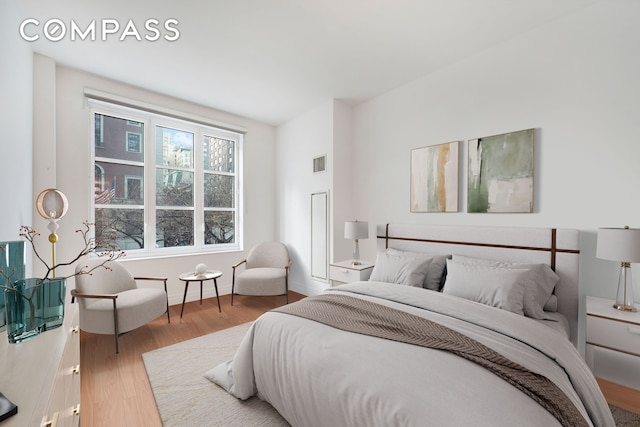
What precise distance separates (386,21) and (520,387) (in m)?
2.67

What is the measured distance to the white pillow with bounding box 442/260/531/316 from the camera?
2002mm

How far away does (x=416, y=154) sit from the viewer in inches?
131

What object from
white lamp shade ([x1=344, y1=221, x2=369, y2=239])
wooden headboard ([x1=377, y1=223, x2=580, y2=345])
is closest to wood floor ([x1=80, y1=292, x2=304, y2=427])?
white lamp shade ([x1=344, y1=221, x2=369, y2=239])

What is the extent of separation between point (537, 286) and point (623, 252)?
1.78 feet

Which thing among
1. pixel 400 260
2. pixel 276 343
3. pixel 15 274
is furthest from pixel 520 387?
pixel 15 274

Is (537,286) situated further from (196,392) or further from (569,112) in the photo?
(196,392)

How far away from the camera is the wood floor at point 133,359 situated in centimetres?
180

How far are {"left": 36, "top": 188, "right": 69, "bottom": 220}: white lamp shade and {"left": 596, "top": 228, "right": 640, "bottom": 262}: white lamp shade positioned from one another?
4.33 m

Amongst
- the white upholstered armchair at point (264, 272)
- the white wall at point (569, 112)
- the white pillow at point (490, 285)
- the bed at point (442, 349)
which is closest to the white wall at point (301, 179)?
the white upholstered armchair at point (264, 272)

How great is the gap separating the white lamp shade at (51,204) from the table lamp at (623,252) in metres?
4.34

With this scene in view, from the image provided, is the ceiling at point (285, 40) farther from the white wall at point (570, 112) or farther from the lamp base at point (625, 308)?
the lamp base at point (625, 308)

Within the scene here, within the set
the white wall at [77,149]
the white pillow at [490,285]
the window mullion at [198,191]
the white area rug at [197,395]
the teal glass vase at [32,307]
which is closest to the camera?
the teal glass vase at [32,307]

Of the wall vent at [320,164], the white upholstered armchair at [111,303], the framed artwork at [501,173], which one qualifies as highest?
the wall vent at [320,164]

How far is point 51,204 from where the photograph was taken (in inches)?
97.3
